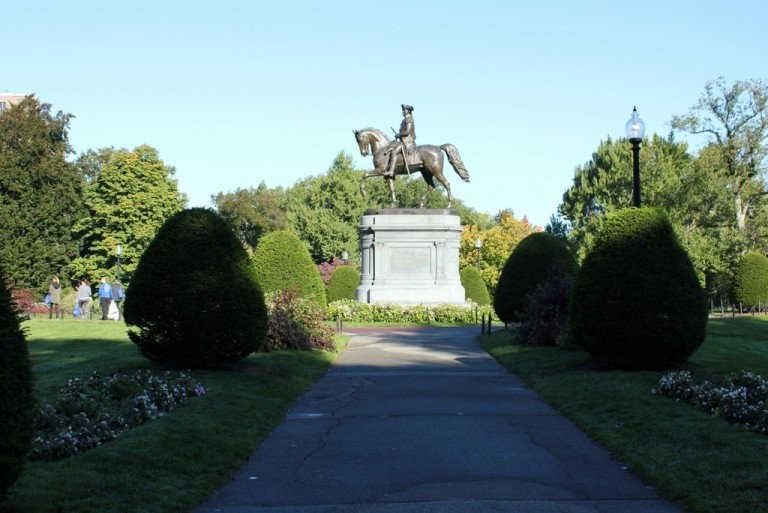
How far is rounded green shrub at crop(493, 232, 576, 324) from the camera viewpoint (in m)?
26.9

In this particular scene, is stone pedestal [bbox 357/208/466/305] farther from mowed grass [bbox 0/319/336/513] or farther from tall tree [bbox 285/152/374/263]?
tall tree [bbox 285/152/374/263]

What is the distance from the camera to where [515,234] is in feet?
295

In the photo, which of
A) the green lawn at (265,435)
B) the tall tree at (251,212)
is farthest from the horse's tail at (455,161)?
the tall tree at (251,212)

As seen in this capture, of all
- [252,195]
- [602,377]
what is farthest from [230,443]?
[252,195]

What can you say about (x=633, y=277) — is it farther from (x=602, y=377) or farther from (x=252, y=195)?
(x=252, y=195)

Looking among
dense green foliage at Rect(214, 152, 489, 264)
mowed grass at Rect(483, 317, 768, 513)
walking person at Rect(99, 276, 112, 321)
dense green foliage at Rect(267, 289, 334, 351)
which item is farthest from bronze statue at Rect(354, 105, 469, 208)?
dense green foliage at Rect(214, 152, 489, 264)

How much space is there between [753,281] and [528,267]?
27622mm

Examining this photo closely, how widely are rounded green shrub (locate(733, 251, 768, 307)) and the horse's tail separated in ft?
A: 60.1

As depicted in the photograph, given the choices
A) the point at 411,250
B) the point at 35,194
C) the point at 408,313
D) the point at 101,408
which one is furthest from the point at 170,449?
the point at 35,194

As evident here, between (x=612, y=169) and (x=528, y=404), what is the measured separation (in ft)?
208

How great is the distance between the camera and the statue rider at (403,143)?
41344mm

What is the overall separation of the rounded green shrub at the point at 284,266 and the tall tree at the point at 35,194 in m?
44.0

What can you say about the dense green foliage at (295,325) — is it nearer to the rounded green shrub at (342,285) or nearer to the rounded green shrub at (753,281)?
the rounded green shrub at (342,285)

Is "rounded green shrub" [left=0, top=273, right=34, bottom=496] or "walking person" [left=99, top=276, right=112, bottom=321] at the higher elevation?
"walking person" [left=99, top=276, right=112, bottom=321]
